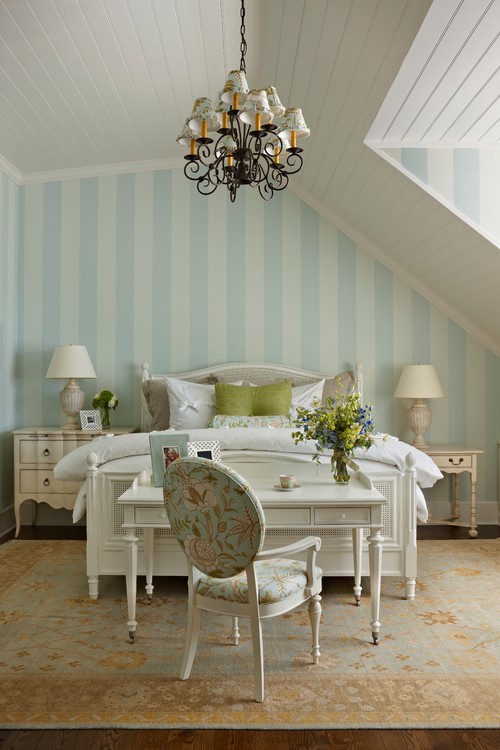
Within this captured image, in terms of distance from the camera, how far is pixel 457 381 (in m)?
5.43

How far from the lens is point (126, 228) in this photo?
5.55 metres

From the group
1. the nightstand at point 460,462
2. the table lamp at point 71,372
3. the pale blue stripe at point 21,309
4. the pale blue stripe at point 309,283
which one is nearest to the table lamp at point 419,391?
the nightstand at point 460,462

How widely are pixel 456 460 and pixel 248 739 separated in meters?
3.22

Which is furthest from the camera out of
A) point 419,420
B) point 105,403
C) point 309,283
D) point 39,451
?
point 309,283

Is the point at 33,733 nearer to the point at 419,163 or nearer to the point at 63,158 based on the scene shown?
the point at 419,163

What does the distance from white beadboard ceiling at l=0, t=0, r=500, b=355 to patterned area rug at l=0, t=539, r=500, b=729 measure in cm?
221

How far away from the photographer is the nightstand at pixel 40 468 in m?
4.98

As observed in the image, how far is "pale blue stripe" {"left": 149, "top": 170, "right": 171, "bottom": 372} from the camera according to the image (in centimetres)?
552

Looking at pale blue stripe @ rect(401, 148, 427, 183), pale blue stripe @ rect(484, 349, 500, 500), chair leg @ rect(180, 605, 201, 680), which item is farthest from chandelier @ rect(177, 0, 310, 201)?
pale blue stripe @ rect(484, 349, 500, 500)

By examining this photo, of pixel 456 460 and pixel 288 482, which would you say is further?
pixel 456 460

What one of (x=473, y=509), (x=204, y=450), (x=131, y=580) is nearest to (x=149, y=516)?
(x=131, y=580)

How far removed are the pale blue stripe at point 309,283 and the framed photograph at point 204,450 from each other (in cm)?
241

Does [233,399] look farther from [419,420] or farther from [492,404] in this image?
[492,404]

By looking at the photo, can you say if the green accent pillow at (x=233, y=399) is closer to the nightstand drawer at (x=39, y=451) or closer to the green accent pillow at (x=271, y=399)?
the green accent pillow at (x=271, y=399)
